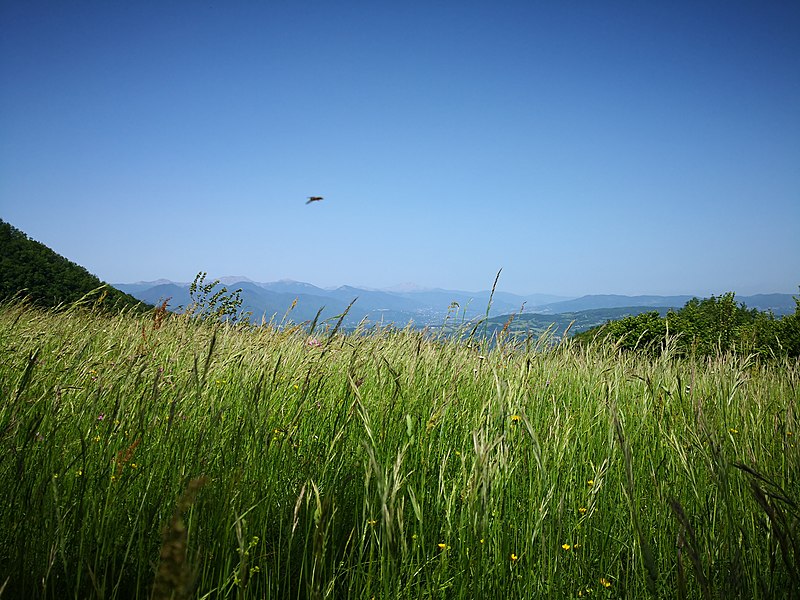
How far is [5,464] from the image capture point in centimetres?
159

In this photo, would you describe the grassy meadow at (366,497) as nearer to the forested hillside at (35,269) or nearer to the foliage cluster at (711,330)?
Result: the foliage cluster at (711,330)

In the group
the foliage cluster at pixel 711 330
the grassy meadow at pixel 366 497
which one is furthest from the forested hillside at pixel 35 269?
the grassy meadow at pixel 366 497

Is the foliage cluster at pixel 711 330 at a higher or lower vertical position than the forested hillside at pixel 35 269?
lower

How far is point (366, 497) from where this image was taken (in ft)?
3.67

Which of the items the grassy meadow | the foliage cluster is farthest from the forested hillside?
the grassy meadow

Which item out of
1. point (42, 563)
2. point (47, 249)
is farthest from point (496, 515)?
point (47, 249)

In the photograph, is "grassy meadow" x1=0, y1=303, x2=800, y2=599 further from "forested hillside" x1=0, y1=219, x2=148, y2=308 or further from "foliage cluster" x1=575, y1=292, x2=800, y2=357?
"forested hillside" x1=0, y1=219, x2=148, y2=308

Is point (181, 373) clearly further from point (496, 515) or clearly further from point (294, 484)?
point (496, 515)

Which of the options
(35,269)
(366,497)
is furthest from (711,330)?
(35,269)

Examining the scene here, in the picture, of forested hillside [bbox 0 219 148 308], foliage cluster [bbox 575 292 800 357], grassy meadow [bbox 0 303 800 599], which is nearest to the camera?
grassy meadow [bbox 0 303 800 599]

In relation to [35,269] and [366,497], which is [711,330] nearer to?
[366,497]

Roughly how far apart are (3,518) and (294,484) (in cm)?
87

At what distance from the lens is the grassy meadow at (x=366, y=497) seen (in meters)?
1.22

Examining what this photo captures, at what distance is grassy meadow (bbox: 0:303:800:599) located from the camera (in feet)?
4.01
